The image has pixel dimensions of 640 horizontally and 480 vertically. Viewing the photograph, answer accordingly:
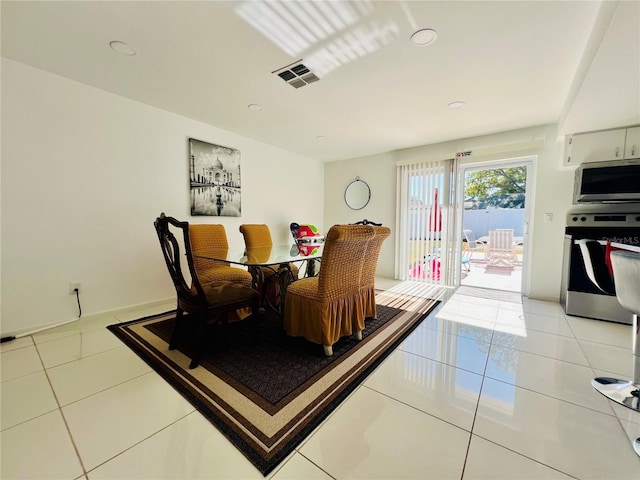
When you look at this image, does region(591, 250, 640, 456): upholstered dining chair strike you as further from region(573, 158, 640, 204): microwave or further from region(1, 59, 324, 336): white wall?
region(1, 59, 324, 336): white wall

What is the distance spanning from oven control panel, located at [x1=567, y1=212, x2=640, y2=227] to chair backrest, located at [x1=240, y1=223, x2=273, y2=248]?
3794mm

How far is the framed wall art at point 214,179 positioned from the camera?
335 centimetres

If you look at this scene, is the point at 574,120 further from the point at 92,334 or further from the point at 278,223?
the point at 92,334

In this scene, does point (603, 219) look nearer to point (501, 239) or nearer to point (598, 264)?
point (598, 264)

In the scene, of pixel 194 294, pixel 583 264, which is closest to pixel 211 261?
pixel 194 294

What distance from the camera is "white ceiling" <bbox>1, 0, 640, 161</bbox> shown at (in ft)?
5.15

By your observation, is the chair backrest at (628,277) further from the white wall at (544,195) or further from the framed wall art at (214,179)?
the framed wall art at (214,179)

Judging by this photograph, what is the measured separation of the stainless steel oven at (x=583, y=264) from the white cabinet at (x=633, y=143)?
2.05ft

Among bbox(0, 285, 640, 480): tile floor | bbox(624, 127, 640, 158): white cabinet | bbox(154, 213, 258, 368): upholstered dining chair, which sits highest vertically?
bbox(624, 127, 640, 158): white cabinet

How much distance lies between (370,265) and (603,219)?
2.77 meters

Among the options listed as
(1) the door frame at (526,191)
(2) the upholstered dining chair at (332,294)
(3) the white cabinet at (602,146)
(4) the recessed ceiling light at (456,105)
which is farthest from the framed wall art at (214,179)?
(3) the white cabinet at (602,146)

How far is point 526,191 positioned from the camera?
3594mm

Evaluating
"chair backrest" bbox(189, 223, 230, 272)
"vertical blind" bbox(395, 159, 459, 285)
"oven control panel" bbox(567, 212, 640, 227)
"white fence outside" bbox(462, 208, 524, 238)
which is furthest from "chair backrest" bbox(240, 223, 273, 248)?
"white fence outside" bbox(462, 208, 524, 238)

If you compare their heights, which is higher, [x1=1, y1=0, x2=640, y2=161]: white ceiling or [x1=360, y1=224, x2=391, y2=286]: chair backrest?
[x1=1, y1=0, x2=640, y2=161]: white ceiling
